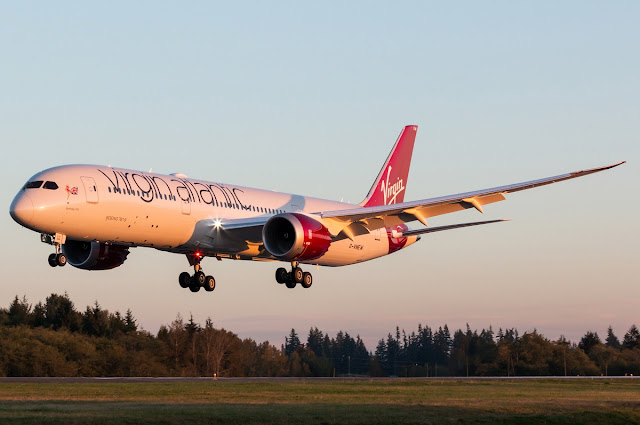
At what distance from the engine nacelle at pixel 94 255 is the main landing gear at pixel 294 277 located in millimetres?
8101

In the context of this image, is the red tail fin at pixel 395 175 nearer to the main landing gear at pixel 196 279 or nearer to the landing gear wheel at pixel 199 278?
the main landing gear at pixel 196 279

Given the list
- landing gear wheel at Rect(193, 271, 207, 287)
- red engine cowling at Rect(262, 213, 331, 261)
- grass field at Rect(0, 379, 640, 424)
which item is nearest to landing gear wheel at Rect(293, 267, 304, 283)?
red engine cowling at Rect(262, 213, 331, 261)

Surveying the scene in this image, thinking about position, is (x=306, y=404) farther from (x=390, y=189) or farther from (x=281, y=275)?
(x=390, y=189)

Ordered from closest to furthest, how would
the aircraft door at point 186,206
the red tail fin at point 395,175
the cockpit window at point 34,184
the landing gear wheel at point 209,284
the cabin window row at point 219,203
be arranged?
the cockpit window at point 34,184, the cabin window row at point 219,203, the aircraft door at point 186,206, the landing gear wheel at point 209,284, the red tail fin at point 395,175

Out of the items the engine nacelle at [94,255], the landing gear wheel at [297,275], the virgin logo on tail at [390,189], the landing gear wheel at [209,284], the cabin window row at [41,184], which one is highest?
the virgin logo on tail at [390,189]

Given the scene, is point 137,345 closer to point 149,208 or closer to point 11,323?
point 11,323

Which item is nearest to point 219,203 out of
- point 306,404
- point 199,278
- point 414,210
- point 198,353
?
point 199,278

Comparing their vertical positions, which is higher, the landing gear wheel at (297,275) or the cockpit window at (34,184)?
the cockpit window at (34,184)

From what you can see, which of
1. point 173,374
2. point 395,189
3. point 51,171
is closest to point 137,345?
point 173,374

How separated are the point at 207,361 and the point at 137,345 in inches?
287

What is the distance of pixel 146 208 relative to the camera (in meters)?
44.0

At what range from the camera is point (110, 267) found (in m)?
51.1

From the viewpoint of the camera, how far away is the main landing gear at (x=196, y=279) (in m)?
51.0

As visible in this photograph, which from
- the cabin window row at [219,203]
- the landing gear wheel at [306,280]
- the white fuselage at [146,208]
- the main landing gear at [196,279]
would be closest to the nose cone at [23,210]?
the white fuselage at [146,208]
